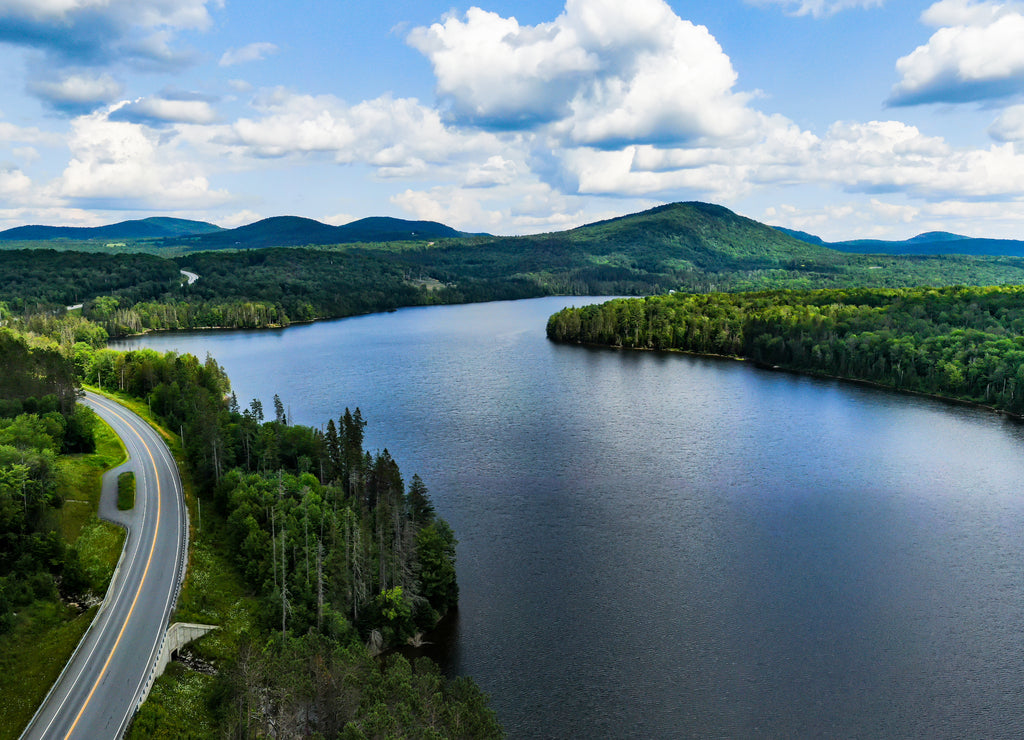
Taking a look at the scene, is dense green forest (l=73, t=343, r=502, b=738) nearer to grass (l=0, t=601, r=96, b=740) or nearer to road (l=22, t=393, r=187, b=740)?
road (l=22, t=393, r=187, b=740)

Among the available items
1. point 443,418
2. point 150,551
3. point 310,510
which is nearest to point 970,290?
point 443,418

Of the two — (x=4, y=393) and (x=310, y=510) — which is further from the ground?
(x=4, y=393)

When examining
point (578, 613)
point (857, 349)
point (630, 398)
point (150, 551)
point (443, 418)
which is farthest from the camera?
point (857, 349)

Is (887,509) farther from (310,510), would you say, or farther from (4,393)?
(4,393)

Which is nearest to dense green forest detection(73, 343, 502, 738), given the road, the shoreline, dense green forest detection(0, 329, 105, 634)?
the road

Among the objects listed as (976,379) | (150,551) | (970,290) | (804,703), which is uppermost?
(970,290)

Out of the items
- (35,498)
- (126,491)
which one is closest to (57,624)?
(35,498)

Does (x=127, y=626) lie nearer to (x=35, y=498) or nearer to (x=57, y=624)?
(x=57, y=624)

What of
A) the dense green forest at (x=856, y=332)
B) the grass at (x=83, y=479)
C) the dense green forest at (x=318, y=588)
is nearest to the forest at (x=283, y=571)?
the dense green forest at (x=318, y=588)

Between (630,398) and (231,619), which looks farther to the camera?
(630,398)

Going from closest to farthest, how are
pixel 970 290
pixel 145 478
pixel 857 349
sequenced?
pixel 145 478 → pixel 857 349 → pixel 970 290
